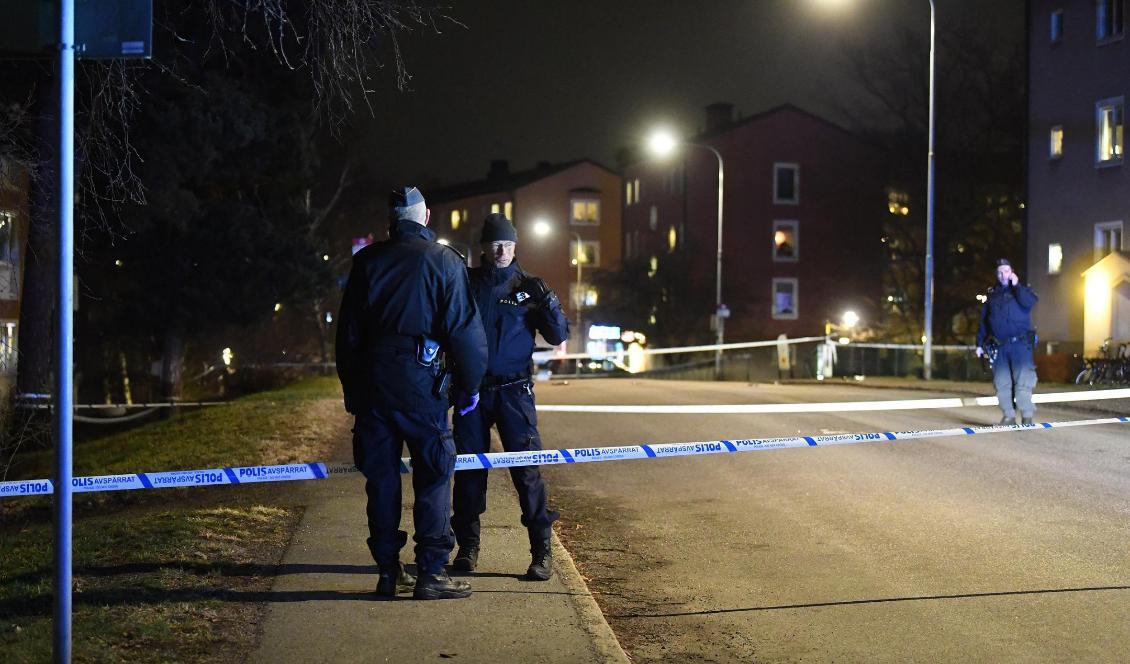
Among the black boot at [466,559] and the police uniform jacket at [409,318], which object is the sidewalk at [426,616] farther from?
the police uniform jacket at [409,318]

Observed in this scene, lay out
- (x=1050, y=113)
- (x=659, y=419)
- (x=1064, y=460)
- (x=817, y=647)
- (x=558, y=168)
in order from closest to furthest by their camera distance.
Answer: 1. (x=817, y=647)
2. (x=1064, y=460)
3. (x=659, y=419)
4. (x=1050, y=113)
5. (x=558, y=168)

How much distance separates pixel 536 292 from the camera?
6578 mm

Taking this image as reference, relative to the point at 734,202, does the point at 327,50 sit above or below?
Result: below

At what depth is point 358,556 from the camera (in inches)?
278

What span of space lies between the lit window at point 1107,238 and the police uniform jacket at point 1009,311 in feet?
65.9

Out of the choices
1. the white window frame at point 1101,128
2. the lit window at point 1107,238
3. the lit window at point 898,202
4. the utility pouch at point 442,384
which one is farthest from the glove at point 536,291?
the lit window at point 898,202

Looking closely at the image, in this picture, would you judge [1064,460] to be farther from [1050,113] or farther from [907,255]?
[907,255]

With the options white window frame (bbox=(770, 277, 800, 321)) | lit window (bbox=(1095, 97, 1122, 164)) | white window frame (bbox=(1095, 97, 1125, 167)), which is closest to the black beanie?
white window frame (bbox=(1095, 97, 1125, 167))

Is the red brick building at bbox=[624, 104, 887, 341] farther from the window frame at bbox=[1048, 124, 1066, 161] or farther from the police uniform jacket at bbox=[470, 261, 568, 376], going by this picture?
the police uniform jacket at bbox=[470, 261, 568, 376]

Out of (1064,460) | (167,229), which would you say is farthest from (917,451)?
(167,229)

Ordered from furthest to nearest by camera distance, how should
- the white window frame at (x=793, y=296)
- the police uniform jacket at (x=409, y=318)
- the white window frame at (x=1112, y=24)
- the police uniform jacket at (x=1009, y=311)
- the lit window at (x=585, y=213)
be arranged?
1. the lit window at (x=585, y=213)
2. the white window frame at (x=793, y=296)
3. the white window frame at (x=1112, y=24)
4. the police uniform jacket at (x=1009, y=311)
5. the police uniform jacket at (x=409, y=318)

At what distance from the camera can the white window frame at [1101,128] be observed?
31.6 meters

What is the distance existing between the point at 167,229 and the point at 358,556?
25.7 m

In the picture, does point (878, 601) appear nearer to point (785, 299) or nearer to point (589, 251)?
point (785, 299)
